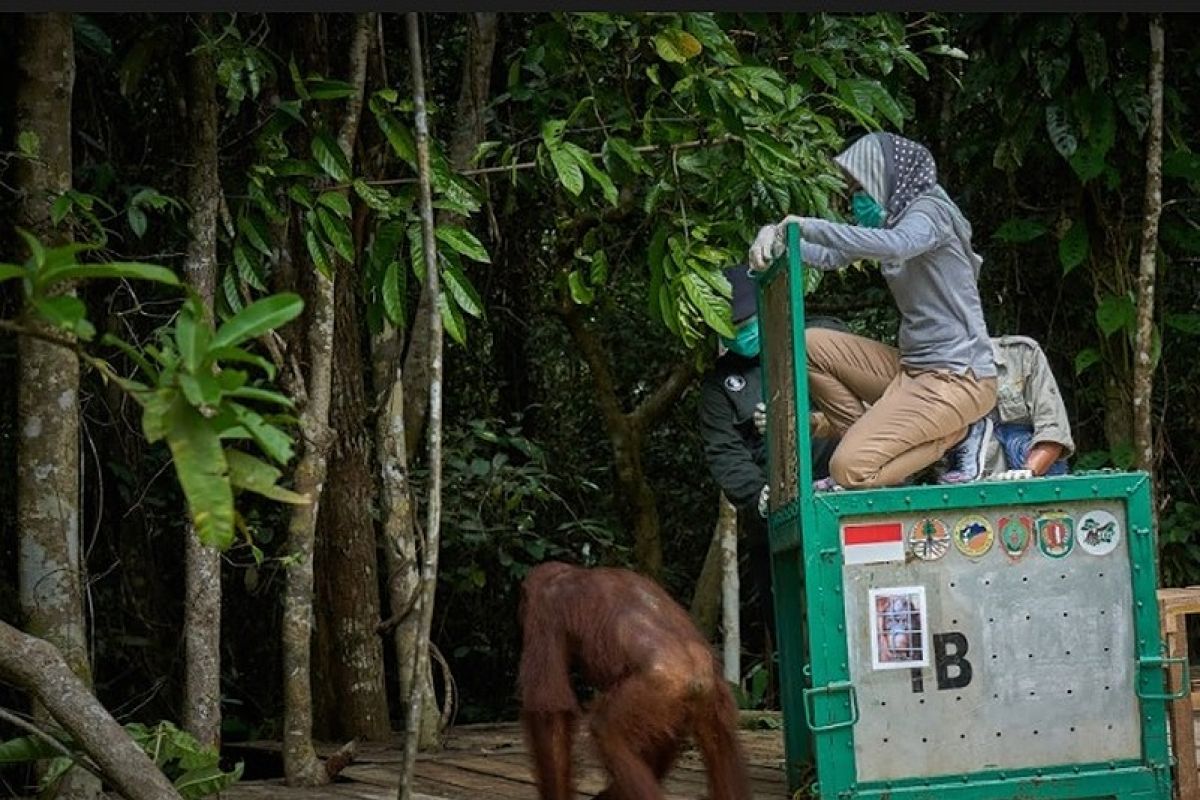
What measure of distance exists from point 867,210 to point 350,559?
108 inches

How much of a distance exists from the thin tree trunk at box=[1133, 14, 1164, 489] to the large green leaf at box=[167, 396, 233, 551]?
5299mm

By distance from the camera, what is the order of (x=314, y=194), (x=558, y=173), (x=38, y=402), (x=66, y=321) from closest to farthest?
1. (x=66, y=321)
2. (x=38, y=402)
3. (x=558, y=173)
4. (x=314, y=194)

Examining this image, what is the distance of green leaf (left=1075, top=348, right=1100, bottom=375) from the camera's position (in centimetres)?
786

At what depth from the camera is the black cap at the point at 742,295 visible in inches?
244

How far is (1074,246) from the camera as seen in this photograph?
784cm

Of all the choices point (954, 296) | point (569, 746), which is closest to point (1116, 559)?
point (954, 296)

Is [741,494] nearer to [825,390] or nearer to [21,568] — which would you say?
[825,390]

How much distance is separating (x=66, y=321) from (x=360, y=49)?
3.17m

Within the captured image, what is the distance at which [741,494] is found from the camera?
19.8 ft

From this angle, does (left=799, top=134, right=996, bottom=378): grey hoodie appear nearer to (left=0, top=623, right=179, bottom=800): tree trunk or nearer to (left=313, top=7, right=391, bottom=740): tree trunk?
(left=0, top=623, right=179, bottom=800): tree trunk

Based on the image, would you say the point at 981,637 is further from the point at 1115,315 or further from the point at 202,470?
the point at 1115,315

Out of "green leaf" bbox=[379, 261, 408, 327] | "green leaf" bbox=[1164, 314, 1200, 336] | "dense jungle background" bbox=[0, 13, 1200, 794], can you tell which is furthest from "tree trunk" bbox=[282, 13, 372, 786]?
"green leaf" bbox=[1164, 314, 1200, 336]

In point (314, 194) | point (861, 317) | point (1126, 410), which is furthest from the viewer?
point (861, 317)

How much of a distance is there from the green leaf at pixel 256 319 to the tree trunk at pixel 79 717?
1701 millimetres
